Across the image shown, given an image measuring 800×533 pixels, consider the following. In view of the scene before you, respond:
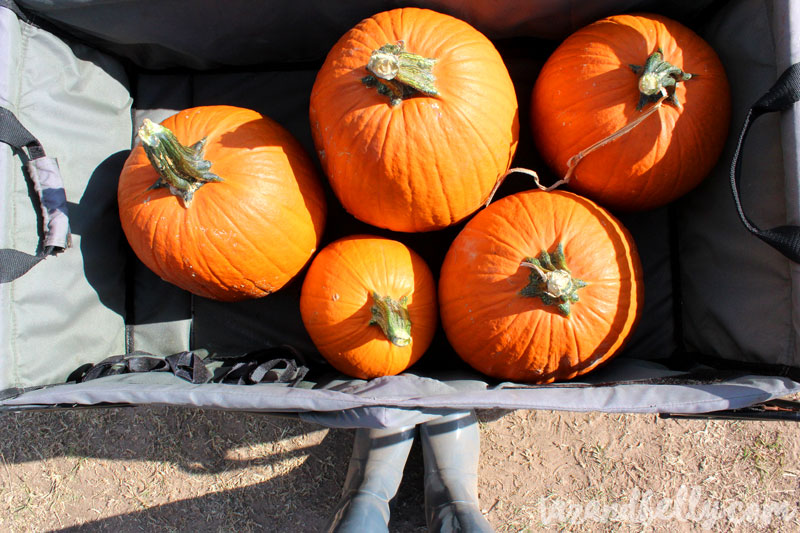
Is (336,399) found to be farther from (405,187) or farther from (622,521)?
(622,521)

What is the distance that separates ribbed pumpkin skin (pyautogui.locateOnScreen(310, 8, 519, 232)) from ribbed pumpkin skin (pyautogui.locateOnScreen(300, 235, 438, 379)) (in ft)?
0.39

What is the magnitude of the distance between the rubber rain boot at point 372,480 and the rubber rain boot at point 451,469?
0.30 ft

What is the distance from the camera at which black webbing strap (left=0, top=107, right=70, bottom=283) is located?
3.86 ft

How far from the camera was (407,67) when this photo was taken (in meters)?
1.05

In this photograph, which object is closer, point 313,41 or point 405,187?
point 405,187

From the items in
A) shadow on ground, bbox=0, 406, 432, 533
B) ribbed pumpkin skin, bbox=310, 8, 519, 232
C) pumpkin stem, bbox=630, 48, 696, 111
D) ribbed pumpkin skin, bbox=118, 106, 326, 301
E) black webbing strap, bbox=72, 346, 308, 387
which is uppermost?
pumpkin stem, bbox=630, 48, 696, 111

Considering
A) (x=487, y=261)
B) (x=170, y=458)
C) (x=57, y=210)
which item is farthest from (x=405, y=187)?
(x=170, y=458)

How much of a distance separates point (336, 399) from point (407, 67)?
2.33 feet

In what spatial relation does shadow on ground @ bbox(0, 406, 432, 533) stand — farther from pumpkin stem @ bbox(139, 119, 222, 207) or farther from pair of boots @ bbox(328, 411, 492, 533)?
pumpkin stem @ bbox(139, 119, 222, 207)

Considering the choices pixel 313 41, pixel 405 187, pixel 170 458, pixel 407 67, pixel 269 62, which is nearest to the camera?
pixel 407 67

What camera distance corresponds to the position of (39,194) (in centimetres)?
127

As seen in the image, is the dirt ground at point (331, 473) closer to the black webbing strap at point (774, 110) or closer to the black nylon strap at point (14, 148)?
the black nylon strap at point (14, 148)

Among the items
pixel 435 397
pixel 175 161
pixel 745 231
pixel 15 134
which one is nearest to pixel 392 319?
pixel 435 397

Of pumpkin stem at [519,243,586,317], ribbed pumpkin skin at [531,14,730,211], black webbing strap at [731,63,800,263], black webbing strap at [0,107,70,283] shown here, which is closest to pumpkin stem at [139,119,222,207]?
black webbing strap at [0,107,70,283]
